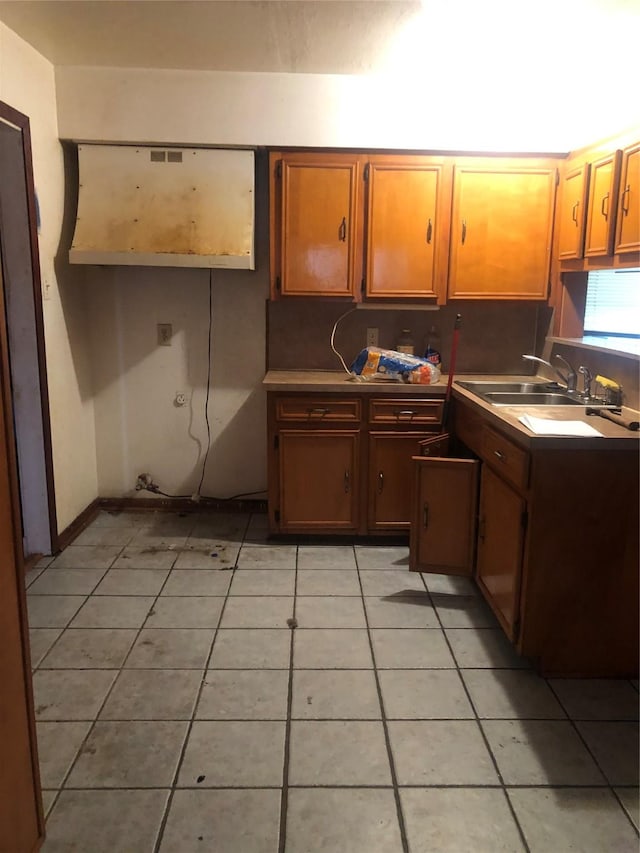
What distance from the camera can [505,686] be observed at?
221 centimetres

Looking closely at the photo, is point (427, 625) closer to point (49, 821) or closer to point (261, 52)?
point (49, 821)

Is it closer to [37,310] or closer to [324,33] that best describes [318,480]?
[37,310]

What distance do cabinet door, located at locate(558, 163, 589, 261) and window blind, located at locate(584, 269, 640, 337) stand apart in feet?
0.61

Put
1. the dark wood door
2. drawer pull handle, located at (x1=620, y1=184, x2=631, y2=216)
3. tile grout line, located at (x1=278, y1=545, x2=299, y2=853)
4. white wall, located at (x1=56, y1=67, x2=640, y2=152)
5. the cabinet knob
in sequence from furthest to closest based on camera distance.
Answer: white wall, located at (x1=56, y1=67, x2=640, y2=152), the cabinet knob, drawer pull handle, located at (x1=620, y1=184, x2=631, y2=216), tile grout line, located at (x1=278, y1=545, x2=299, y2=853), the dark wood door

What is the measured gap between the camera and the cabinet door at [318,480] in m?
3.32

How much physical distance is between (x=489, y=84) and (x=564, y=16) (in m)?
0.80

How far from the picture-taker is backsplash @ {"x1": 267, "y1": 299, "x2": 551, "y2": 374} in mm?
3670

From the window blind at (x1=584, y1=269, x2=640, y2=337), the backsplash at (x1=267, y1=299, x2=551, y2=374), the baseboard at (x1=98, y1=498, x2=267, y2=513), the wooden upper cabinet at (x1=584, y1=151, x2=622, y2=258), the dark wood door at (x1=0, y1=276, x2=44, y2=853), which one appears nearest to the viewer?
the dark wood door at (x1=0, y1=276, x2=44, y2=853)

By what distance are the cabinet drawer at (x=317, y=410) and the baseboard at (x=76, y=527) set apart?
4.29 ft

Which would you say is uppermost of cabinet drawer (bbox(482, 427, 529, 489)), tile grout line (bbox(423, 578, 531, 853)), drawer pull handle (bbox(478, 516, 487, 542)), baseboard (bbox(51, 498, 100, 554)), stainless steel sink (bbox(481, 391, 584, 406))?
stainless steel sink (bbox(481, 391, 584, 406))

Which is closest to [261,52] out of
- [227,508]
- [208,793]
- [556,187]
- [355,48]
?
[355,48]

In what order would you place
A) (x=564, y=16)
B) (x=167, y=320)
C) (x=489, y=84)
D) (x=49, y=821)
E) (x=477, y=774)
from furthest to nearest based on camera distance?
(x=167, y=320)
(x=489, y=84)
(x=564, y=16)
(x=477, y=774)
(x=49, y=821)

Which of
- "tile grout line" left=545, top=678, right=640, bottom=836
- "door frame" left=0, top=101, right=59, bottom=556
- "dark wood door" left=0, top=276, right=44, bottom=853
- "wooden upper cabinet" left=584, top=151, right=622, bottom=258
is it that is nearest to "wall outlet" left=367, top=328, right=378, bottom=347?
"wooden upper cabinet" left=584, top=151, right=622, bottom=258

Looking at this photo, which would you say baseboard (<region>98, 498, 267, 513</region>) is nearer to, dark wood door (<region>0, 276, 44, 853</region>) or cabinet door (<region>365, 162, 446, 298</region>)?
cabinet door (<region>365, 162, 446, 298</region>)
